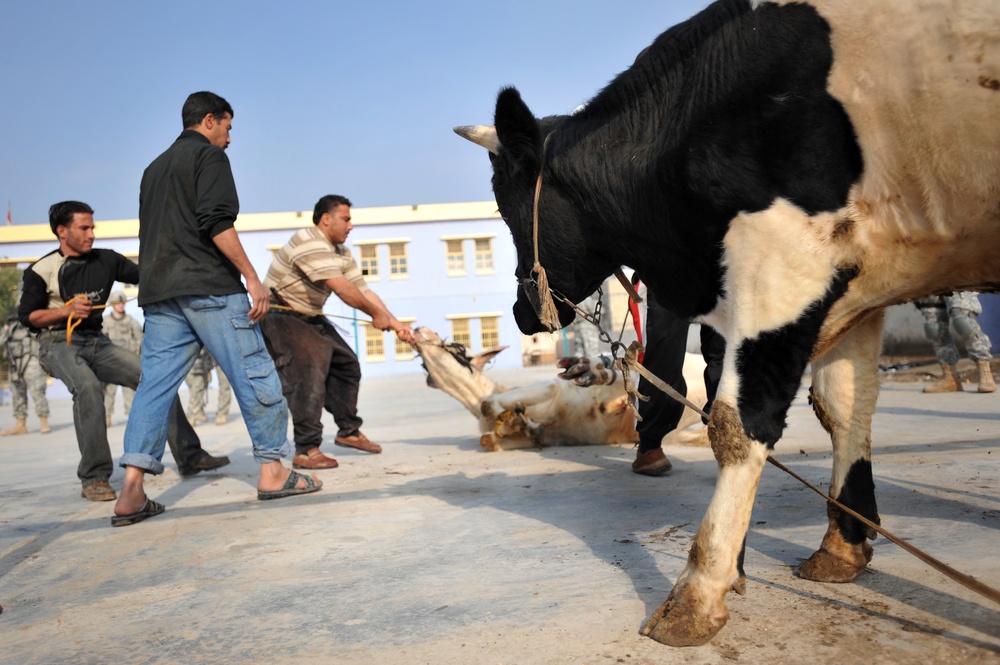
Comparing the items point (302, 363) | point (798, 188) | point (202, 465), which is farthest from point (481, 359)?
point (798, 188)

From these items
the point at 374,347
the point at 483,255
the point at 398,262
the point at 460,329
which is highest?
the point at 483,255

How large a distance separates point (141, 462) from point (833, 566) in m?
4.10

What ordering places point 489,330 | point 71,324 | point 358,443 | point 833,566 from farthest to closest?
point 489,330
point 358,443
point 71,324
point 833,566

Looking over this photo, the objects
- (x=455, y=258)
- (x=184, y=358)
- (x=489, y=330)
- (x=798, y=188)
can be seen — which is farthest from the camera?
(x=455, y=258)

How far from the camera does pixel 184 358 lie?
5.53 metres

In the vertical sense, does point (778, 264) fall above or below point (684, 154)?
below

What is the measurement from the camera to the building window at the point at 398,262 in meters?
46.0

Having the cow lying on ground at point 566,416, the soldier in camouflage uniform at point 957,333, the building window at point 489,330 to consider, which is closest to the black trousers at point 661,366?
the cow lying on ground at point 566,416

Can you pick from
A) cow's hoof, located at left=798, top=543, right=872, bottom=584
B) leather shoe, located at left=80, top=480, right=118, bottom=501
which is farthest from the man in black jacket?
cow's hoof, located at left=798, top=543, right=872, bottom=584

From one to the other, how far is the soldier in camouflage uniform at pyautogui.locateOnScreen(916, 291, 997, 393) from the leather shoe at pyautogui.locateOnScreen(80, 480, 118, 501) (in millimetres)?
8703

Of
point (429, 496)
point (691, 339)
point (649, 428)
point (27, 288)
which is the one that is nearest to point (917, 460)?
point (649, 428)

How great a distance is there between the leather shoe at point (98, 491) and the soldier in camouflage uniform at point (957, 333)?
8.70 meters

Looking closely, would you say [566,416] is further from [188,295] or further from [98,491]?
[98,491]

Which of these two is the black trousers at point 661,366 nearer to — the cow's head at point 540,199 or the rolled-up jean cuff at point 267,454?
the cow's head at point 540,199
